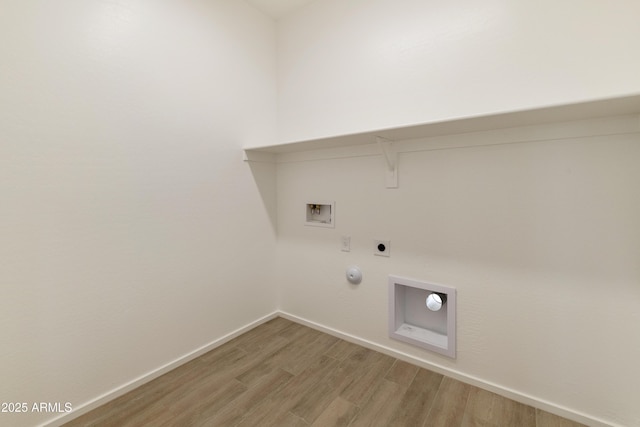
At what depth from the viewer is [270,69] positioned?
8.11 feet

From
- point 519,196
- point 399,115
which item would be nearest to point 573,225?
point 519,196

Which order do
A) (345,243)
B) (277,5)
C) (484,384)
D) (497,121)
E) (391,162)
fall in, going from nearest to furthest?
(497,121)
(484,384)
(391,162)
(345,243)
(277,5)

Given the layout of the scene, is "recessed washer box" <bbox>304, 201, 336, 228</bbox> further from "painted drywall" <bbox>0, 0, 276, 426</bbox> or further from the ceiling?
the ceiling

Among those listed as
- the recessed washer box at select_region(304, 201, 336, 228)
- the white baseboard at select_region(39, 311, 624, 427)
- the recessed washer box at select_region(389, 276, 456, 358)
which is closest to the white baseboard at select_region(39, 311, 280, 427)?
the white baseboard at select_region(39, 311, 624, 427)

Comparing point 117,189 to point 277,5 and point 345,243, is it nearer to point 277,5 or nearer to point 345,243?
point 345,243

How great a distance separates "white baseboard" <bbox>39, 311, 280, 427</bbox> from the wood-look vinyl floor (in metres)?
0.03

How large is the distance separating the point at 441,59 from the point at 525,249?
121cm

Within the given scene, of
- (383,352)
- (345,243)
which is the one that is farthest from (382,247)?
(383,352)

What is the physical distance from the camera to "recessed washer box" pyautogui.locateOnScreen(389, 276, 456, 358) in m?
1.72

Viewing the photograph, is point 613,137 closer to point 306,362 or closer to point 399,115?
point 399,115

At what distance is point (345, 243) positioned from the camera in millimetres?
2146

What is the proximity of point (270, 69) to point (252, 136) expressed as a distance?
0.67 m

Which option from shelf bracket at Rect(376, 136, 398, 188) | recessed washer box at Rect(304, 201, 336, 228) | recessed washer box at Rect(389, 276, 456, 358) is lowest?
recessed washer box at Rect(389, 276, 456, 358)

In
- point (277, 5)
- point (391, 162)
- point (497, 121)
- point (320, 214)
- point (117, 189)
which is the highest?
point (277, 5)
